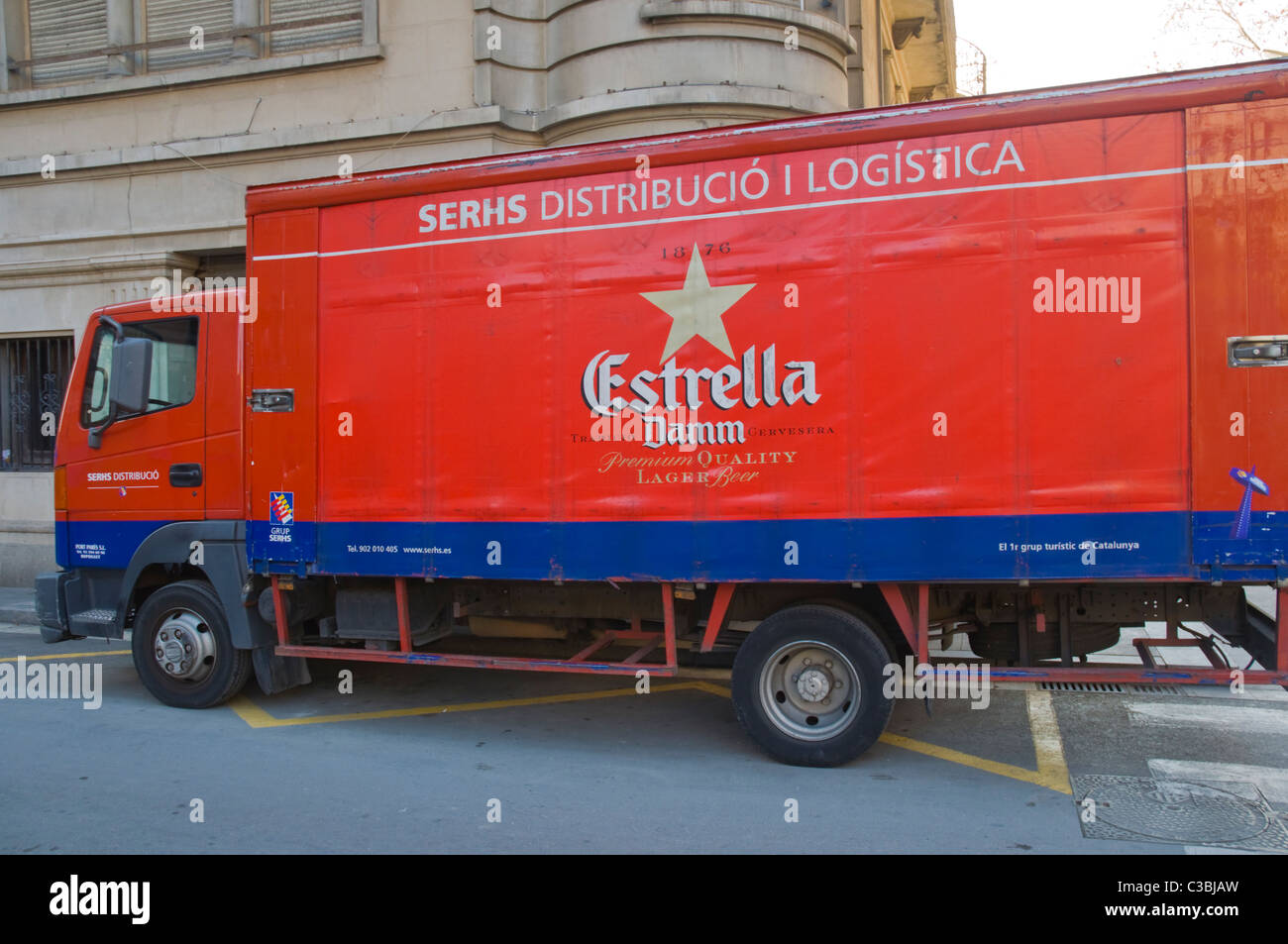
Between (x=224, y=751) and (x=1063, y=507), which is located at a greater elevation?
(x=1063, y=507)

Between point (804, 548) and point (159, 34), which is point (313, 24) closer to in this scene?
point (159, 34)

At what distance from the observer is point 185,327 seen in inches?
272

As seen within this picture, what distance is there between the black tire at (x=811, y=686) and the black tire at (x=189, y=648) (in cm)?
369

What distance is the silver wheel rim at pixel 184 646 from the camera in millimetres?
6809

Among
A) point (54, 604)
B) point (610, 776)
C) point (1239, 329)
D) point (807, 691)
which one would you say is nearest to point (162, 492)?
point (54, 604)

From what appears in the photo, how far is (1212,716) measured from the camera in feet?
21.4

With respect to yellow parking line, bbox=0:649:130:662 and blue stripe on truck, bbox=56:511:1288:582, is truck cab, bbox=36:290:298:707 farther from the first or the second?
yellow parking line, bbox=0:649:130:662

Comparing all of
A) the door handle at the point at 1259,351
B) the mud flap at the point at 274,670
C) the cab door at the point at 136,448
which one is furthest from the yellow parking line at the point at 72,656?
the door handle at the point at 1259,351

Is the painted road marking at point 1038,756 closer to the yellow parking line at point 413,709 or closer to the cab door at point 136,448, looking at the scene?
the yellow parking line at point 413,709

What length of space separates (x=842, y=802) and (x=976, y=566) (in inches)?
57.0

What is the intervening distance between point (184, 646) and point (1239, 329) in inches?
272
